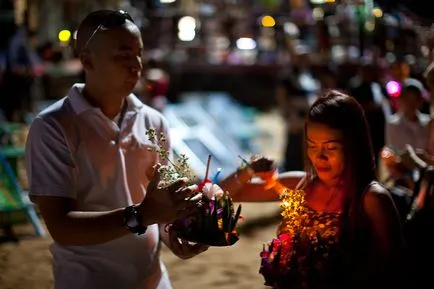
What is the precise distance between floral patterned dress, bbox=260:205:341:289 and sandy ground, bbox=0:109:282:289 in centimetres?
353

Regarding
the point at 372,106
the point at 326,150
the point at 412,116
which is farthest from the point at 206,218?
the point at 372,106

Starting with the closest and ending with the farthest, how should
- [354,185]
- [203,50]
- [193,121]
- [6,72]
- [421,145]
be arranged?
[354,185]
[421,145]
[193,121]
[6,72]
[203,50]

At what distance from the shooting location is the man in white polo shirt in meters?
2.29

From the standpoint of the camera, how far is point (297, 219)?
8.18ft

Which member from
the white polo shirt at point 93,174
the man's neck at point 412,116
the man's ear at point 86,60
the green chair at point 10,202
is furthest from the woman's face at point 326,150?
the green chair at point 10,202

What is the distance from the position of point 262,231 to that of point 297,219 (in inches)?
215

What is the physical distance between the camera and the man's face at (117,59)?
2.48 metres

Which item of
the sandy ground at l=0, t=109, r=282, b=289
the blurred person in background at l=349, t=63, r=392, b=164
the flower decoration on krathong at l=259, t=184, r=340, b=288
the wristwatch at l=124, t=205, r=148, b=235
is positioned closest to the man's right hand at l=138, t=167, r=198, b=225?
the wristwatch at l=124, t=205, r=148, b=235

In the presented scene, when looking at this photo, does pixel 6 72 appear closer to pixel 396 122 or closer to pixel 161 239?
pixel 396 122

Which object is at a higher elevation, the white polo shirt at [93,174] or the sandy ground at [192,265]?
the white polo shirt at [93,174]

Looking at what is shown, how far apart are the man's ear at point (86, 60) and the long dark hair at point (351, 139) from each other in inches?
34.1

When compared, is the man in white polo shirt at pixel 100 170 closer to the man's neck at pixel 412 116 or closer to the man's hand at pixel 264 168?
the man's hand at pixel 264 168

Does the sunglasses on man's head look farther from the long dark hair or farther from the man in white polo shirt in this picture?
the long dark hair

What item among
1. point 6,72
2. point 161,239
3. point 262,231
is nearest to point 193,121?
point 262,231
